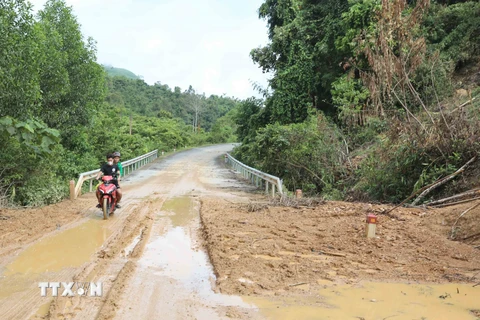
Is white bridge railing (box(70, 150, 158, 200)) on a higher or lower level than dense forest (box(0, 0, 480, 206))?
lower

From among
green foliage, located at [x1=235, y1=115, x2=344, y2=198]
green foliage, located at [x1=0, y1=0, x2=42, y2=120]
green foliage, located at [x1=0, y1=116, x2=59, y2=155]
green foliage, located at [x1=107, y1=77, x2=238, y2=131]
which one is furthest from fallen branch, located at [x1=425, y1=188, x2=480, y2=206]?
green foliage, located at [x1=107, y1=77, x2=238, y2=131]

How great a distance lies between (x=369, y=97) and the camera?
15.1m

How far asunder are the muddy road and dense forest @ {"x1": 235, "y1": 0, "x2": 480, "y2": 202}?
6111 millimetres

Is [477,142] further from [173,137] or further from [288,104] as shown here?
[173,137]

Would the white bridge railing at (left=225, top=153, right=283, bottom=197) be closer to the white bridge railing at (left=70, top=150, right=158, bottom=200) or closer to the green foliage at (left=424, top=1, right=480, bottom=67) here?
the white bridge railing at (left=70, top=150, right=158, bottom=200)

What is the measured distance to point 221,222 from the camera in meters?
8.62

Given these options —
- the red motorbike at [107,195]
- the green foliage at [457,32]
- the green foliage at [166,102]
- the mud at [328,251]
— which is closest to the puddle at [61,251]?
the red motorbike at [107,195]

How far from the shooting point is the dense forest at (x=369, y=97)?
10.0 m

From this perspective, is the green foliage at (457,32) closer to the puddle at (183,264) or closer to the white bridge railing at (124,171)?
the puddle at (183,264)

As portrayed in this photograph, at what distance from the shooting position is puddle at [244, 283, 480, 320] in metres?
4.15

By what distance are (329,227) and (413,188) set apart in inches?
154

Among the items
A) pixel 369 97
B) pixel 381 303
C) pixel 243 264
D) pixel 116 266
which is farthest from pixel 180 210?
pixel 369 97

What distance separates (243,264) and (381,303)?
2.06m

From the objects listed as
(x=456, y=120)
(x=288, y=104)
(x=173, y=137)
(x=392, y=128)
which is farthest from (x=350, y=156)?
(x=173, y=137)
